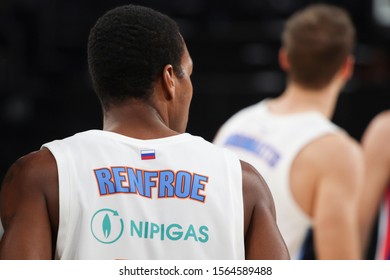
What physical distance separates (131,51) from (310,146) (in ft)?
5.65

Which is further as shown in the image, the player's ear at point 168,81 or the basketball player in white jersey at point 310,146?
the basketball player in white jersey at point 310,146

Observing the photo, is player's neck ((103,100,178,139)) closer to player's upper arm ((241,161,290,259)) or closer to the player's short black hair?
the player's short black hair

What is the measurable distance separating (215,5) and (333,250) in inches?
239

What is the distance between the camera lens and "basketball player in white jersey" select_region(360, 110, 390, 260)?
13.5ft

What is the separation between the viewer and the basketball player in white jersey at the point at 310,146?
3686mm

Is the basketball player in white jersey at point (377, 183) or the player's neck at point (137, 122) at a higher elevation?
the player's neck at point (137, 122)

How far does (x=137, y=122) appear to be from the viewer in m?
2.27

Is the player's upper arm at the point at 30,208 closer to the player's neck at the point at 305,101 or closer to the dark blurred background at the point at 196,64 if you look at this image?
the player's neck at the point at 305,101

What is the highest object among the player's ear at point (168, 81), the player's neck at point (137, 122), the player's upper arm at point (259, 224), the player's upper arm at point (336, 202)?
the player's ear at point (168, 81)

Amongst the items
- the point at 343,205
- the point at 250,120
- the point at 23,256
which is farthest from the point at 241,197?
the point at 250,120

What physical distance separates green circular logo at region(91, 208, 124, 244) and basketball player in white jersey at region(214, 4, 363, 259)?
1.70 meters

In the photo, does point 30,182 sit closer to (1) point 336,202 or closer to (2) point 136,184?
(2) point 136,184

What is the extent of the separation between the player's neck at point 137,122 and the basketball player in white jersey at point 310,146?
5.10ft

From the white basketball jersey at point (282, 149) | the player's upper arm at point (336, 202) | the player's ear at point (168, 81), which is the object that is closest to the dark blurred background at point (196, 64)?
the white basketball jersey at point (282, 149)
